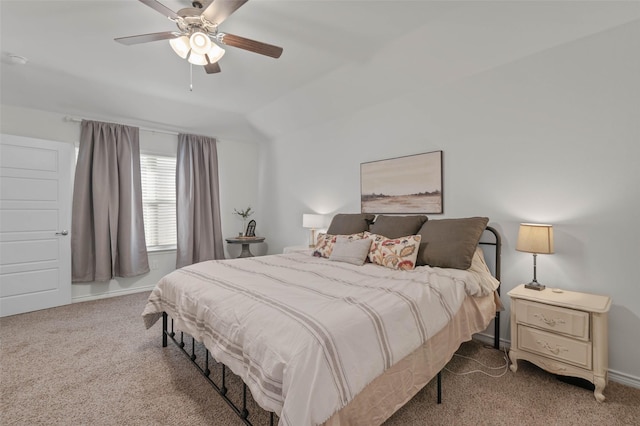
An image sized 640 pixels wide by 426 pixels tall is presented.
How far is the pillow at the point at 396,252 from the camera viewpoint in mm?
2451

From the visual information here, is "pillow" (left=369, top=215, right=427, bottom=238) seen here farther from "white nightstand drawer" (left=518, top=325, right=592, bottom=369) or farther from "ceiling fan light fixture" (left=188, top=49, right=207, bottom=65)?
"ceiling fan light fixture" (left=188, top=49, right=207, bottom=65)

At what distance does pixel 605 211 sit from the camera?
2.13 metres

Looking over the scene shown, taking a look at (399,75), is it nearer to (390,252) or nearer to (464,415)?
(390,252)

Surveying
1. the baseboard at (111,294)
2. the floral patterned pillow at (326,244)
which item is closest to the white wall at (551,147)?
the floral patterned pillow at (326,244)

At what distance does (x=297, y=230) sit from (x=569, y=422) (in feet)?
12.4

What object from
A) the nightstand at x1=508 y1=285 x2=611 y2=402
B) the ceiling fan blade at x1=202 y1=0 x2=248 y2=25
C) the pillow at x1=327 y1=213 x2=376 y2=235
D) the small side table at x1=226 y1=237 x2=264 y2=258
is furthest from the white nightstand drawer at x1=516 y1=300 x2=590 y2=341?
the small side table at x1=226 y1=237 x2=264 y2=258

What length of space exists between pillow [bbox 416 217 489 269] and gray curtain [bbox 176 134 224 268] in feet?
11.6

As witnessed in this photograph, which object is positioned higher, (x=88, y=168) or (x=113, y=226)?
(x=88, y=168)

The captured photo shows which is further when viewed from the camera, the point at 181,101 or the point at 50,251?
the point at 181,101

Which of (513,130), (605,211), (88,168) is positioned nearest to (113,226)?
(88,168)

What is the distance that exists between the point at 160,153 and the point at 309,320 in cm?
426

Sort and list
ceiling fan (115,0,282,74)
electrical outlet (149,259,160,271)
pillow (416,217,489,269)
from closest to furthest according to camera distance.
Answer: ceiling fan (115,0,282,74), pillow (416,217,489,269), electrical outlet (149,259,160,271)

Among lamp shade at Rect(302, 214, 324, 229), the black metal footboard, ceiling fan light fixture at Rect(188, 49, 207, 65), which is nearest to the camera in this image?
the black metal footboard

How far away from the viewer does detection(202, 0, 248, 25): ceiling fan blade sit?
1817 millimetres
